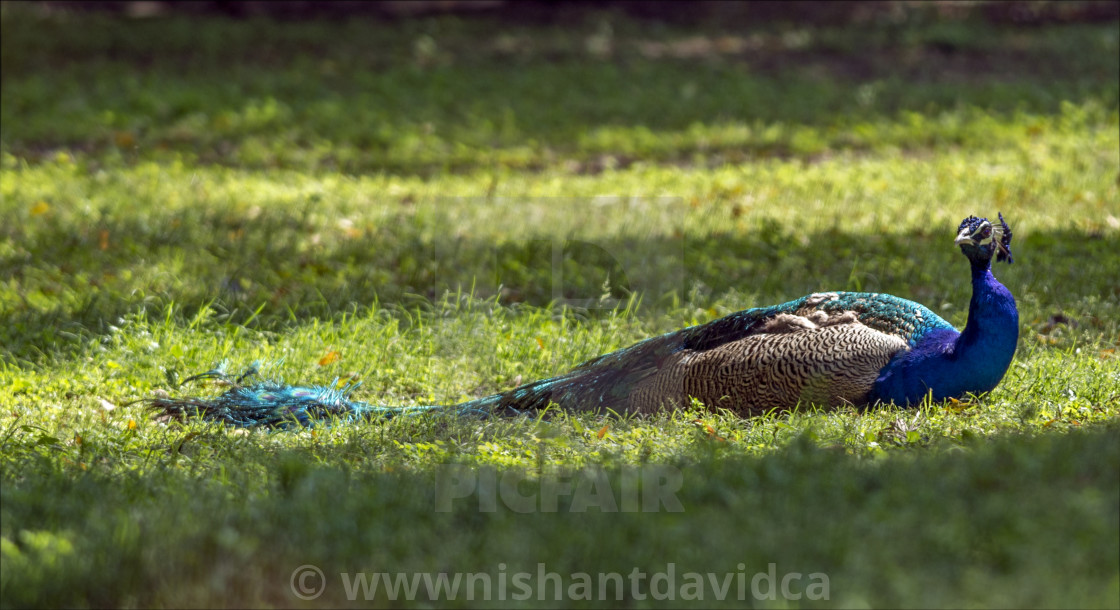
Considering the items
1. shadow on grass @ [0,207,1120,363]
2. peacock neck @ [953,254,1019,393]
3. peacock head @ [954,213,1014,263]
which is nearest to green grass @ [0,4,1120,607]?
shadow on grass @ [0,207,1120,363]

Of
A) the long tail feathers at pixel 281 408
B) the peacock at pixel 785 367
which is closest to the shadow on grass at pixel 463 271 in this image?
the long tail feathers at pixel 281 408

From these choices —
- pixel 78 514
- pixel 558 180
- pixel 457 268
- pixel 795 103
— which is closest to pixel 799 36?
pixel 795 103

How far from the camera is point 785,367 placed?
4688 mm

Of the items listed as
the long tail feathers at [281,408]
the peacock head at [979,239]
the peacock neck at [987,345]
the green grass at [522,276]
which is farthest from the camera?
the long tail feathers at [281,408]

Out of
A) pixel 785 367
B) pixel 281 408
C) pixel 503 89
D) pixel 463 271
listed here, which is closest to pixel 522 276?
pixel 463 271

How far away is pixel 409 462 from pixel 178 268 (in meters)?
3.51

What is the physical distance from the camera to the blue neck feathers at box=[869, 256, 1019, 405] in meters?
4.54

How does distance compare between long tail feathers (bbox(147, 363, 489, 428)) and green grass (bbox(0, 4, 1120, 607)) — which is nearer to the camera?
green grass (bbox(0, 4, 1120, 607))

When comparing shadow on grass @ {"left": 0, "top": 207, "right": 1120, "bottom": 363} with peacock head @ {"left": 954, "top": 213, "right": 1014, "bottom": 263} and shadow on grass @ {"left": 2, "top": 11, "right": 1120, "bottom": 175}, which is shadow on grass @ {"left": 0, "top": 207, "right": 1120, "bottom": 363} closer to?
peacock head @ {"left": 954, "top": 213, "right": 1014, "bottom": 263}

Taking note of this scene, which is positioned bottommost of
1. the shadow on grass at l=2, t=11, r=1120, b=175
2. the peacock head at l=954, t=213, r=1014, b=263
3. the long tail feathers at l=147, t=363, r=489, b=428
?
the long tail feathers at l=147, t=363, r=489, b=428

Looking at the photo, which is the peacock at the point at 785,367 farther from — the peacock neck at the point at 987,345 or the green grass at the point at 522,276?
the green grass at the point at 522,276

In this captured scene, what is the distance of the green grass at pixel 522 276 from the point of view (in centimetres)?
334

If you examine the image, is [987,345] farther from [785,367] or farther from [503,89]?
[503,89]

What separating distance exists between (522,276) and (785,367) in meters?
2.99
